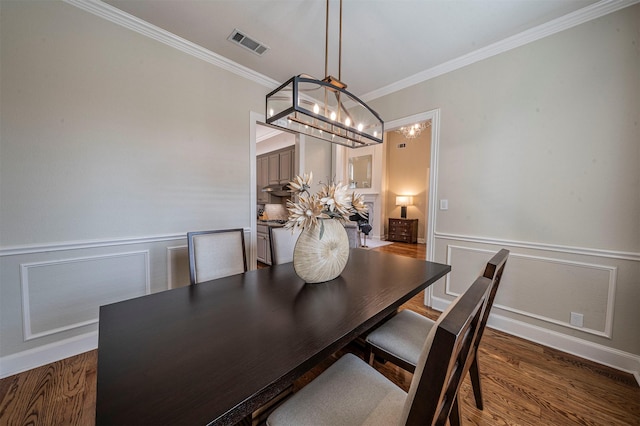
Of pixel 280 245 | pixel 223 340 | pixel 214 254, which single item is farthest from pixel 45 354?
pixel 223 340

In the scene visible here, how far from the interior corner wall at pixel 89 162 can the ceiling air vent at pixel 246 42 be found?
0.43 meters

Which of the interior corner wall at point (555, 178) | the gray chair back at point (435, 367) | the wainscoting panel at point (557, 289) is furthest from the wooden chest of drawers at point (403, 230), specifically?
the gray chair back at point (435, 367)

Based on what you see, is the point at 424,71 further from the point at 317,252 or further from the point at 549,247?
the point at 317,252

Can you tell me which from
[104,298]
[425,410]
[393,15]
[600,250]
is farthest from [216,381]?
[600,250]

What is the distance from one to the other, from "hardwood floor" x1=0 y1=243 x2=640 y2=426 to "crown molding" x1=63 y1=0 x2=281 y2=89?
2677 mm

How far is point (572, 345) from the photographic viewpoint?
1.89 m

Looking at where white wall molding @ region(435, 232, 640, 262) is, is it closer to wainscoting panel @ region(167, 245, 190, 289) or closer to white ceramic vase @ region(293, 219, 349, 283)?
white ceramic vase @ region(293, 219, 349, 283)

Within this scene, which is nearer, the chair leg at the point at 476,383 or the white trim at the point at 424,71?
the chair leg at the point at 476,383

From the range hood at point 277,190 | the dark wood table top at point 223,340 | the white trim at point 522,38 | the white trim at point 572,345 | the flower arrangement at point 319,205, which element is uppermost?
the white trim at point 522,38

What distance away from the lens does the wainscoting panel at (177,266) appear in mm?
2248

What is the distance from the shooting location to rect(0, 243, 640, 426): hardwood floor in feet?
4.30

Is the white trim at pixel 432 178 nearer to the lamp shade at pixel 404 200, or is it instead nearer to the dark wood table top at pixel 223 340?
the dark wood table top at pixel 223 340

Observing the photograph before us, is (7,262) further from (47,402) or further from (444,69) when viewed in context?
(444,69)

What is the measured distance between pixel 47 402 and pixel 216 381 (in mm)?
1688
